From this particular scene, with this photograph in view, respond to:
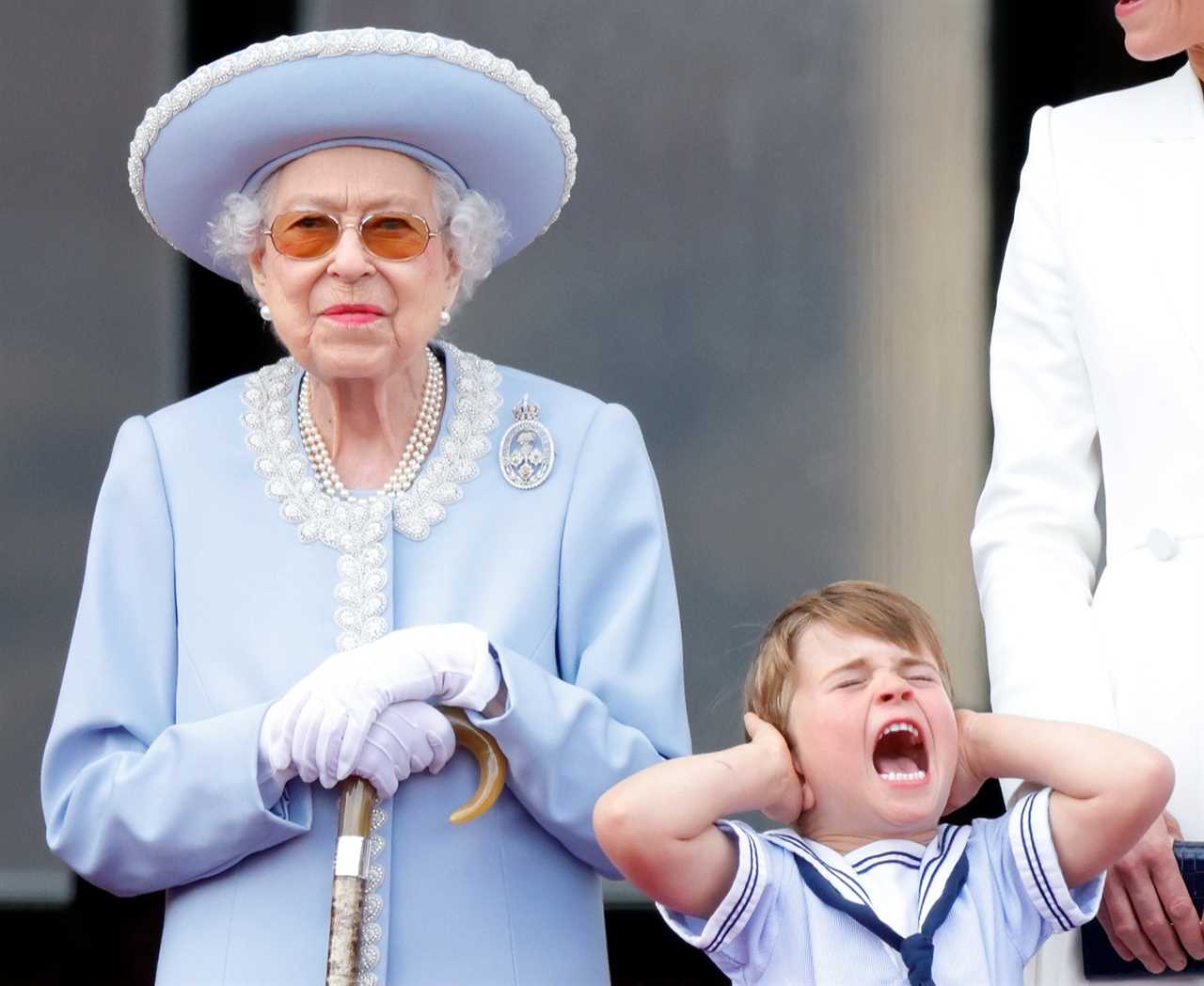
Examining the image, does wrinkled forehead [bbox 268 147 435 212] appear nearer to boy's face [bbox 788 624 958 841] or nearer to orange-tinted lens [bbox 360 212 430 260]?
orange-tinted lens [bbox 360 212 430 260]

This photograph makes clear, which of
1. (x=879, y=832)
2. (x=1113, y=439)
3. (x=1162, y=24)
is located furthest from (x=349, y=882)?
(x=1162, y=24)

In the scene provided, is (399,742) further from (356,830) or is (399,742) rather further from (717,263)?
(717,263)

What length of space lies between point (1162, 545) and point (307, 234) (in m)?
1.23

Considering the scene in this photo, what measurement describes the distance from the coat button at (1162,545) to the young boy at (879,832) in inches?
13.0

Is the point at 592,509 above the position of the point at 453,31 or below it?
below

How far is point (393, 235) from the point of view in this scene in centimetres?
340

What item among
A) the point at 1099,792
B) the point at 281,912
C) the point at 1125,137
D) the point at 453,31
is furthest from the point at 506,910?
the point at 453,31

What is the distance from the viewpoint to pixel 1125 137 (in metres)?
3.51

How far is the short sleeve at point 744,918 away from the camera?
2.98 meters

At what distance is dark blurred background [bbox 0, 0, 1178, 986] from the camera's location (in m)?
4.99

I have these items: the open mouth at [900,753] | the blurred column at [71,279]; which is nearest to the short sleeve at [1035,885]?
the open mouth at [900,753]

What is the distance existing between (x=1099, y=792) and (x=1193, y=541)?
448 millimetres

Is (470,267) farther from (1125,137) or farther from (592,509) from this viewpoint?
(1125,137)

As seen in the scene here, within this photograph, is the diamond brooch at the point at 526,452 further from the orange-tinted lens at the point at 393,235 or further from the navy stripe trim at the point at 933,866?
the navy stripe trim at the point at 933,866
